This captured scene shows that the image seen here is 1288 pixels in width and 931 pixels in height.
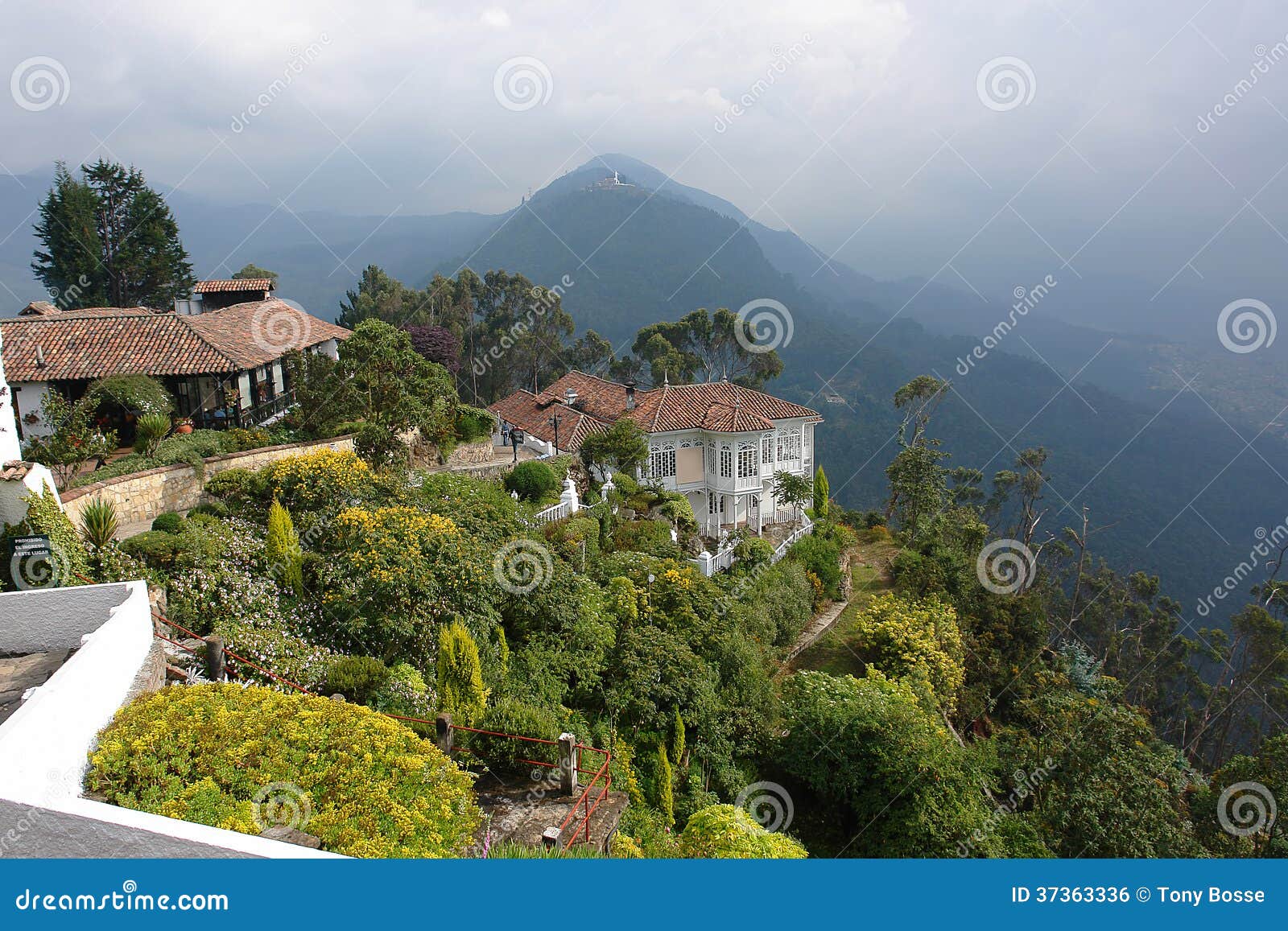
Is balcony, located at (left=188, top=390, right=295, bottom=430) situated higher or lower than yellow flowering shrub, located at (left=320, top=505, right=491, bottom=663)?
lower

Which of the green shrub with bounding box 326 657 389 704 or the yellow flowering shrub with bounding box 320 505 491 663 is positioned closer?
the green shrub with bounding box 326 657 389 704

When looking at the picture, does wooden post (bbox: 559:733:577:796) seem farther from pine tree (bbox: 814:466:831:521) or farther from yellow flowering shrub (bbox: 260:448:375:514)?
pine tree (bbox: 814:466:831:521)

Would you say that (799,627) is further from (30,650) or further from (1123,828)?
(30,650)

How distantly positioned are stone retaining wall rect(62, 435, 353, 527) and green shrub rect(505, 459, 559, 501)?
17.1 feet

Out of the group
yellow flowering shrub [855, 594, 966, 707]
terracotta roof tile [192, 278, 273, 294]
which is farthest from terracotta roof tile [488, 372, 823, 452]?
terracotta roof tile [192, 278, 273, 294]

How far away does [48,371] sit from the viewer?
695 inches

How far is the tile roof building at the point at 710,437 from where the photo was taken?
88.9 ft

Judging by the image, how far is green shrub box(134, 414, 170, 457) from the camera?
1505cm

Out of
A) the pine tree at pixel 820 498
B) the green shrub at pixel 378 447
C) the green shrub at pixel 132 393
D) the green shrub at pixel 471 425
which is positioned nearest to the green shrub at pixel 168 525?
the green shrub at pixel 378 447

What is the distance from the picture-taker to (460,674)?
9.72 m

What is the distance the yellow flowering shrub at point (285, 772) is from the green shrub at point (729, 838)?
321 cm

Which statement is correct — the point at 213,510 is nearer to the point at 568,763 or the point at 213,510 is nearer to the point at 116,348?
the point at 116,348

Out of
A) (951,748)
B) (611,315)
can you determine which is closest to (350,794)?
(951,748)

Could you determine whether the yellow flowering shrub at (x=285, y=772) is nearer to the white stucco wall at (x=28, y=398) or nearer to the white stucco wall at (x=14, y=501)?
the white stucco wall at (x=14, y=501)
